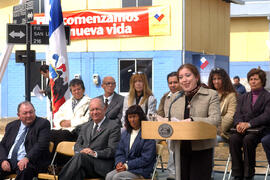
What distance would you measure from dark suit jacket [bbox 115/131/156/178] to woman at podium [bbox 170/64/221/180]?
206 cm

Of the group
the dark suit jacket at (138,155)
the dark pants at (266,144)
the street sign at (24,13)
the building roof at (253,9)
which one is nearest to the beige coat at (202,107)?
the dark suit jacket at (138,155)

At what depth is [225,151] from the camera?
1228cm

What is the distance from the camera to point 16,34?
12211mm

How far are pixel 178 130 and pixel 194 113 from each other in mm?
410

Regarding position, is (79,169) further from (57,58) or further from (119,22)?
(119,22)

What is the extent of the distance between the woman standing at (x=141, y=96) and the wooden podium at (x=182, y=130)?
4.26 meters

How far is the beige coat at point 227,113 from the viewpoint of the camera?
849cm

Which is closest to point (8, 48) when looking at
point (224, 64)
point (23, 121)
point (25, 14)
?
point (25, 14)

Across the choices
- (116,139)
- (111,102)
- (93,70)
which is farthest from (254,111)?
(93,70)

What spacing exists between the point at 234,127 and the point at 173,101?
122 inches

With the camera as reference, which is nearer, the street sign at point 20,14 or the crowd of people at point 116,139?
the crowd of people at point 116,139

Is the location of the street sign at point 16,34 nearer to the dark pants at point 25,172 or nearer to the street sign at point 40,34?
the street sign at point 40,34

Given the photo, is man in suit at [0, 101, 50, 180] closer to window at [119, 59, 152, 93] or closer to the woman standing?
the woman standing

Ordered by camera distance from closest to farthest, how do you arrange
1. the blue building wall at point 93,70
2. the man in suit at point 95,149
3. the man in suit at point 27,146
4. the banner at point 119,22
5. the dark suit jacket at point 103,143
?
the man in suit at point 95,149 < the dark suit jacket at point 103,143 < the man in suit at point 27,146 < the banner at point 119,22 < the blue building wall at point 93,70
